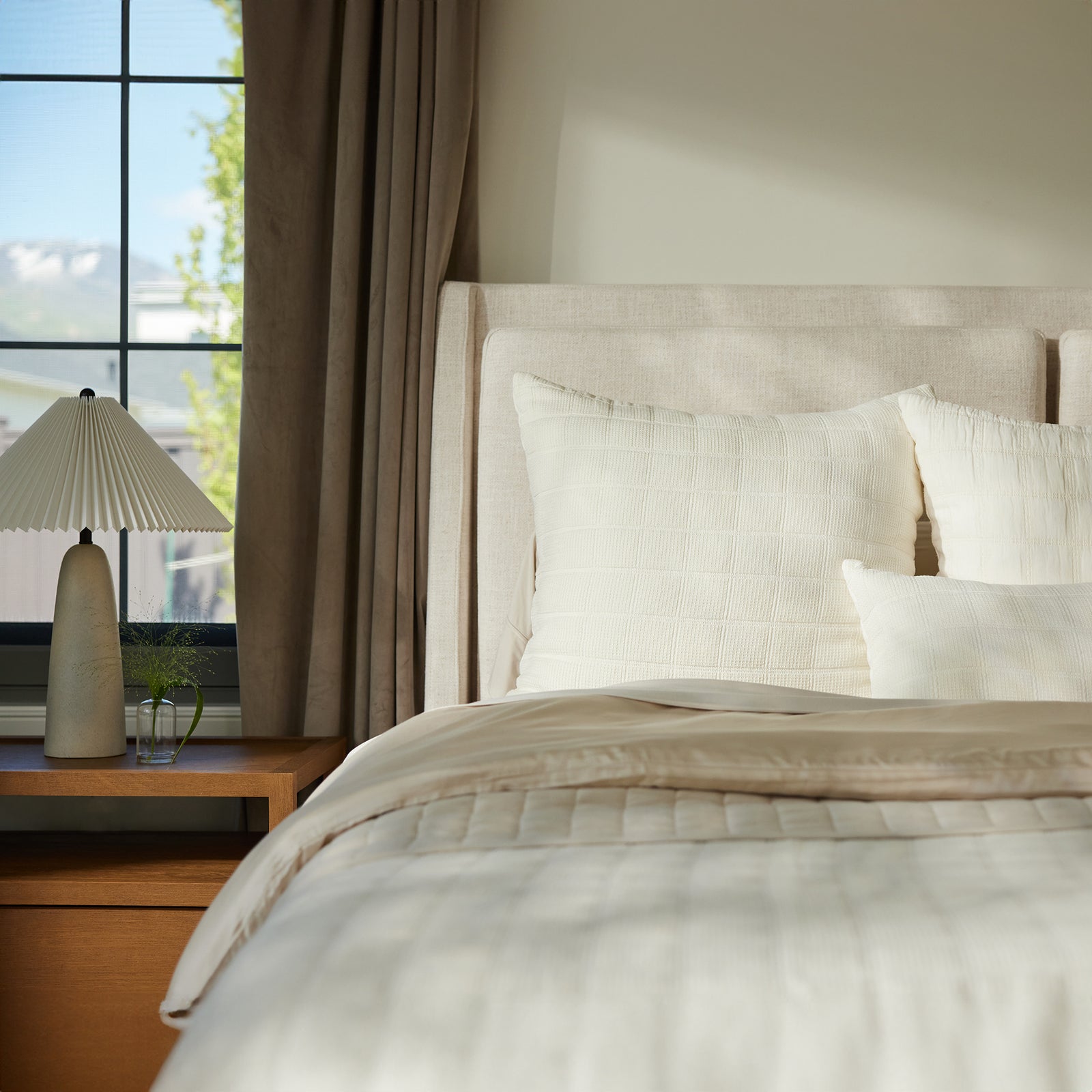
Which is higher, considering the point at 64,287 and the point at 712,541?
the point at 64,287

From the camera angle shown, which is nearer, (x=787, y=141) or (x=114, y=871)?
(x=114, y=871)

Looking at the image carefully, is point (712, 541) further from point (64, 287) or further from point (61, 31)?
point (61, 31)

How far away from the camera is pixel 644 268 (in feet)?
7.46

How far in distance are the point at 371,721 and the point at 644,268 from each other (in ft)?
3.72

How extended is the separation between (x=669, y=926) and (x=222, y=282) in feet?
6.88

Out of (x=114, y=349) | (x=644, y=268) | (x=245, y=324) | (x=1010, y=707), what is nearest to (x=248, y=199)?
(x=245, y=324)

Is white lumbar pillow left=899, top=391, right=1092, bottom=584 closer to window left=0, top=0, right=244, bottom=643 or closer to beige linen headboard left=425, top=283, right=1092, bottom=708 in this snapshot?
beige linen headboard left=425, top=283, right=1092, bottom=708

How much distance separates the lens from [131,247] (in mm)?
2377

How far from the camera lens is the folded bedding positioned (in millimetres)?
544

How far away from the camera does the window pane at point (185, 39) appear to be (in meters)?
2.36

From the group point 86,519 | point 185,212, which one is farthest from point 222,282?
point 86,519

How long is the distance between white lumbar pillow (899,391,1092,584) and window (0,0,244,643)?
1.51m

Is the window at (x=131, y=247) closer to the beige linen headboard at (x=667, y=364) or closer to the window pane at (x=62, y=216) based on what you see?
the window pane at (x=62, y=216)

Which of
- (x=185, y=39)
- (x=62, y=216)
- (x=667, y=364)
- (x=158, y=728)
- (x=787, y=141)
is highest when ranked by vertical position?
(x=185, y=39)
